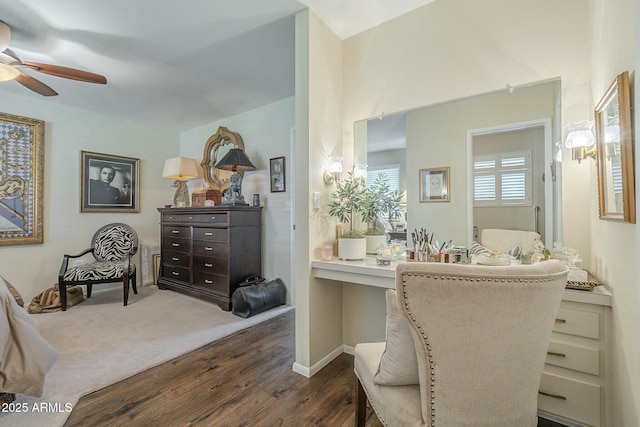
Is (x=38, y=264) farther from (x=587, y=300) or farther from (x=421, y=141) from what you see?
(x=587, y=300)

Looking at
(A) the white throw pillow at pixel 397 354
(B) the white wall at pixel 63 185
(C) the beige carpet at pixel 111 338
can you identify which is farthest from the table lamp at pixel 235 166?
(A) the white throw pillow at pixel 397 354

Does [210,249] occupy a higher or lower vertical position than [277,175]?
lower

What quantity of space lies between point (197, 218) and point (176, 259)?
30.2 inches

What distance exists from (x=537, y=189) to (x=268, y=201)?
284 centimetres

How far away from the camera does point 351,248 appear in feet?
6.63

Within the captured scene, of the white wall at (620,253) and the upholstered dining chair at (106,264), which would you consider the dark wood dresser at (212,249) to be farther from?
the white wall at (620,253)

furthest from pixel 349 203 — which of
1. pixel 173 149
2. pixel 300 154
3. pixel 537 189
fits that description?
pixel 173 149

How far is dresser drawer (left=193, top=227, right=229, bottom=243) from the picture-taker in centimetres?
323

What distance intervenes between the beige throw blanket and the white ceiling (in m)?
1.90

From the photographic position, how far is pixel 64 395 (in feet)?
5.40

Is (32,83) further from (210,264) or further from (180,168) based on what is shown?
(210,264)

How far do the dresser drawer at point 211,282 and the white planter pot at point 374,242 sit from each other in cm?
183

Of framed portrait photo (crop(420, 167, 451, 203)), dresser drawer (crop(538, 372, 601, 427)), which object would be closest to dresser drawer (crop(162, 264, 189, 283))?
framed portrait photo (crop(420, 167, 451, 203))

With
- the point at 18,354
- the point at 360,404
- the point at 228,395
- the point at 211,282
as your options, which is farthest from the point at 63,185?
the point at 360,404
